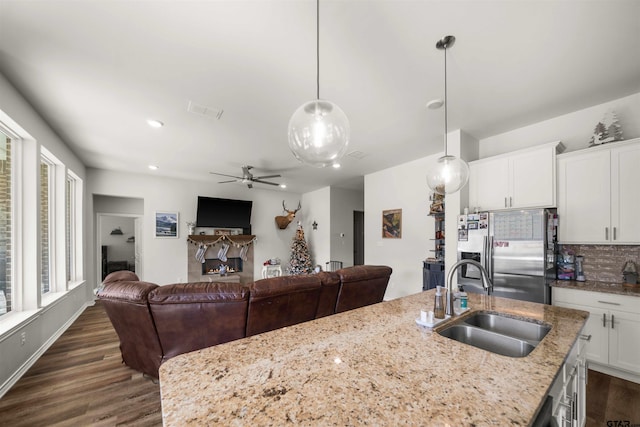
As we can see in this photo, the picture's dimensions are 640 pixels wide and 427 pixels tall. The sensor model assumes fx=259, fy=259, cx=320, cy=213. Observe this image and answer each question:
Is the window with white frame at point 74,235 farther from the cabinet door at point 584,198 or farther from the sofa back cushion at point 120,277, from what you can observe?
the cabinet door at point 584,198

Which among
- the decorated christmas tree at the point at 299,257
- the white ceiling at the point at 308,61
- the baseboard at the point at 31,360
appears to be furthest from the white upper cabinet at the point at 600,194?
the baseboard at the point at 31,360

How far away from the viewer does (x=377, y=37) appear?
1.87m

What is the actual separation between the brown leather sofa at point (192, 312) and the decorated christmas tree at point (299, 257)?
15.0 feet

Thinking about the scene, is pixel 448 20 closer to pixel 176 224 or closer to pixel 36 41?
pixel 36 41

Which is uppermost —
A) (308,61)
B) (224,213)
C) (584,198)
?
(308,61)

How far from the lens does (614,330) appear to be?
2.32 m

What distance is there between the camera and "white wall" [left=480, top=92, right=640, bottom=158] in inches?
104

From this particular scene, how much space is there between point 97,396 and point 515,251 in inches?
166

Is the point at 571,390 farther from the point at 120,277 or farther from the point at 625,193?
the point at 120,277

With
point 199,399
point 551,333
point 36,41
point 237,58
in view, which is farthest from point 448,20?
point 36,41

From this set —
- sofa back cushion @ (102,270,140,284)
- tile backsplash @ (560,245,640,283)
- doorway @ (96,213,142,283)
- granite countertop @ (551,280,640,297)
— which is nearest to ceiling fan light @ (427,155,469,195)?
granite countertop @ (551,280,640,297)

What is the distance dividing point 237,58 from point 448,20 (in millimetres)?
1575

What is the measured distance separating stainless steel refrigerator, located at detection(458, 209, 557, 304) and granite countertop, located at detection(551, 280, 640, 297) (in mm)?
127

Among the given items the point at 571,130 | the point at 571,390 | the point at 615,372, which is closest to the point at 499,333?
the point at 571,390
